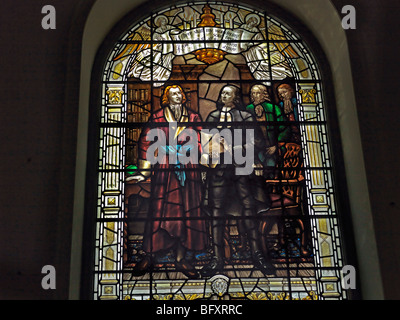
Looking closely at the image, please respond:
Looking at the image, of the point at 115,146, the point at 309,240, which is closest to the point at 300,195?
the point at 309,240

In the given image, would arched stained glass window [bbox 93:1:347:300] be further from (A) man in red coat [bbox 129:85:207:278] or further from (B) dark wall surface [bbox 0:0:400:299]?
(B) dark wall surface [bbox 0:0:400:299]

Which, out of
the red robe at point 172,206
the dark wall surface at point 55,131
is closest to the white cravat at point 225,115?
the red robe at point 172,206

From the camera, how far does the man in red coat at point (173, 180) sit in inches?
208

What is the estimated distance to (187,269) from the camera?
5203mm

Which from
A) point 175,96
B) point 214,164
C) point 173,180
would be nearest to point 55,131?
point 173,180

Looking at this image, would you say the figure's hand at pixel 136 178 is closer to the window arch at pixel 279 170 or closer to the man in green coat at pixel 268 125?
the window arch at pixel 279 170

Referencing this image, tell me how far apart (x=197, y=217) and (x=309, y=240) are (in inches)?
42.3

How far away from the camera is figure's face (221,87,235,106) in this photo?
5.86m

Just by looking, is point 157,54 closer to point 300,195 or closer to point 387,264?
point 300,195

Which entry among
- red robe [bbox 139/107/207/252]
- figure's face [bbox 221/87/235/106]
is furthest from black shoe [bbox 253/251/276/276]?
figure's face [bbox 221/87/235/106]

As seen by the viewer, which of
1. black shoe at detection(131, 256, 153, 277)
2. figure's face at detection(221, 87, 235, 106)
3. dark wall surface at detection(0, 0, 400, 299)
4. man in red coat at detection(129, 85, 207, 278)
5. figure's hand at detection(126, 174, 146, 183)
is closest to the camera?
dark wall surface at detection(0, 0, 400, 299)

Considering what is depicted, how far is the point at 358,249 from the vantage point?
5137mm

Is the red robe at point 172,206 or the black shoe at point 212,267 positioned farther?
the red robe at point 172,206
